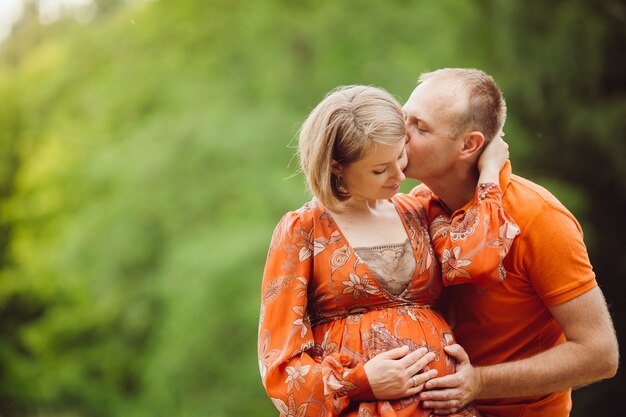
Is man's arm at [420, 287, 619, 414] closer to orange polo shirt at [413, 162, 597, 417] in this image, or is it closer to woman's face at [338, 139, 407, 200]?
orange polo shirt at [413, 162, 597, 417]

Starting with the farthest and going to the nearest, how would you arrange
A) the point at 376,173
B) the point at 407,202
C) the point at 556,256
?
the point at 407,202
the point at 556,256
the point at 376,173

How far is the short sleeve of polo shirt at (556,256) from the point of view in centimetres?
209

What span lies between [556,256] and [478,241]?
227 millimetres

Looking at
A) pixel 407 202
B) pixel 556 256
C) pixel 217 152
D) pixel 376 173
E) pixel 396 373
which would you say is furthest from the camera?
pixel 217 152

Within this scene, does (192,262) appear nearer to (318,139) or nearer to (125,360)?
(125,360)

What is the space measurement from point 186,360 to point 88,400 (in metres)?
1.64

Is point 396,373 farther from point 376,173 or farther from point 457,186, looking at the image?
point 457,186

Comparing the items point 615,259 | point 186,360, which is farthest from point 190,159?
point 615,259

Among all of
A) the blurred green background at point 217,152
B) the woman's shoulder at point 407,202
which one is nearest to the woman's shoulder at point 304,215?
the woman's shoulder at point 407,202

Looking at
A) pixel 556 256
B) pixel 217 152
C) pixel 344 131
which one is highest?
pixel 344 131

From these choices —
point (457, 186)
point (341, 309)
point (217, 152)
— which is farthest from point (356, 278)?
point (217, 152)

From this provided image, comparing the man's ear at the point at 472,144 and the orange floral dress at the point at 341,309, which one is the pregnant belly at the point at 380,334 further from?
the man's ear at the point at 472,144

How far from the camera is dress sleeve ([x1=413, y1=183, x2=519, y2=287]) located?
6.56 feet

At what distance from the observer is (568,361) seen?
6.91 ft
